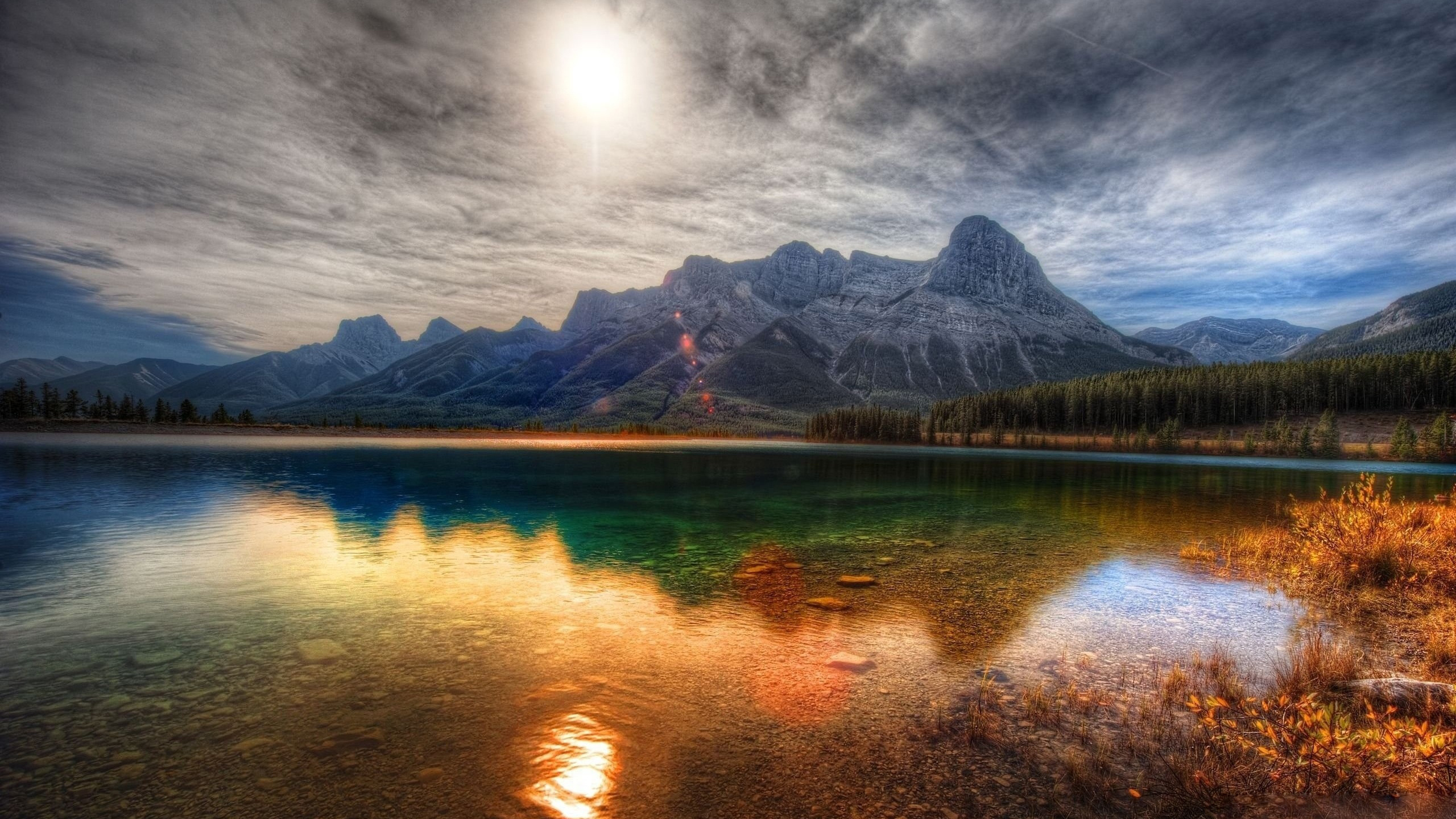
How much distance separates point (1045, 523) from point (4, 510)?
2516 inches

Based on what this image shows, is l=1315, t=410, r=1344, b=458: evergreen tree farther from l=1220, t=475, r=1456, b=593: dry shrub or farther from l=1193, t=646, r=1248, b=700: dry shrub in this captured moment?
l=1193, t=646, r=1248, b=700: dry shrub

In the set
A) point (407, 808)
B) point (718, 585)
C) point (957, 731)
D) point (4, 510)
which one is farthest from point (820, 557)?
point (4, 510)

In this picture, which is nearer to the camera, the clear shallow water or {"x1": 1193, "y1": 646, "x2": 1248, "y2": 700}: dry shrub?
the clear shallow water

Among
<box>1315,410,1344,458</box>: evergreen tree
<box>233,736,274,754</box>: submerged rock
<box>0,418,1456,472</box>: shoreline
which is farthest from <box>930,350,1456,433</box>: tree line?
<box>233,736,274,754</box>: submerged rock

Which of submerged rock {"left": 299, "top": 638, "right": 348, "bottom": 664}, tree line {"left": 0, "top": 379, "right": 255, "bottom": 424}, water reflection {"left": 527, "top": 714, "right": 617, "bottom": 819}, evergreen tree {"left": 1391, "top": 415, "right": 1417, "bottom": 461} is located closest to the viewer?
water reflection {"left": 527, "top": 714, "right": 617, "bottom": 819}

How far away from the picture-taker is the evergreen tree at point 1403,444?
448 feet

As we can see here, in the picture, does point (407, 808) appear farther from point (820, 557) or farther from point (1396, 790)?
point (820, 557)

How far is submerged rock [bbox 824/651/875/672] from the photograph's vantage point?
42.8ft

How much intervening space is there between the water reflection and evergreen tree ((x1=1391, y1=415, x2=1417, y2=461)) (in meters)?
208

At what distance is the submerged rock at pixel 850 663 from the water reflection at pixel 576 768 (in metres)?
5.63

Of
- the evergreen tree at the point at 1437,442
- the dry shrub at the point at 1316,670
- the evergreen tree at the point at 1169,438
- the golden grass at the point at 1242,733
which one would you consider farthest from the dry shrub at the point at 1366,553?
the evergreen tree at the point at 1169,438

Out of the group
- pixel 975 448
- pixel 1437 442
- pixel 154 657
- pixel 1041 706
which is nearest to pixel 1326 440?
pixel 1437 442

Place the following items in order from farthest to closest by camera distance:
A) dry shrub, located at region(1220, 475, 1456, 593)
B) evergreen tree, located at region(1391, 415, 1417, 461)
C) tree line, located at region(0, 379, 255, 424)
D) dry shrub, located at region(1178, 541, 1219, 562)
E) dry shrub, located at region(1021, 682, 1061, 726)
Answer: tree line, located at region(0, 379, 255, 424)
evergreen tree, located at region(1391, 415, 1417, 461)
dry shrub, located at region(1178, 541, 1219, 562)
dry shrub, located at region(1220, 475, 1456, 593)
dry shrub, located at region(1021, 682, 1061, 726)

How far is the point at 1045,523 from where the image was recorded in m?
36.6
